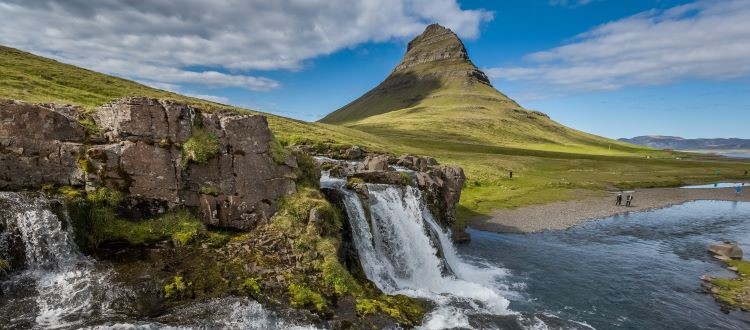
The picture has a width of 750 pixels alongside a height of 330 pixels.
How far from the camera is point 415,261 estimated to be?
3544 centimetres

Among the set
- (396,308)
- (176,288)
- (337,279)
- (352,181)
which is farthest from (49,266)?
(352,181)

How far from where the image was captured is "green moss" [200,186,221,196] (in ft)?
86.3

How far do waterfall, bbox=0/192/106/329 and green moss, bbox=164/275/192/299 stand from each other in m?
2.83

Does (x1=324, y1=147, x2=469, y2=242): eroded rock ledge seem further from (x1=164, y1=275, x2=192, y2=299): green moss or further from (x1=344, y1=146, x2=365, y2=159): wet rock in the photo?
(x1=164, y1=275, x2=192, y2=299): green moss

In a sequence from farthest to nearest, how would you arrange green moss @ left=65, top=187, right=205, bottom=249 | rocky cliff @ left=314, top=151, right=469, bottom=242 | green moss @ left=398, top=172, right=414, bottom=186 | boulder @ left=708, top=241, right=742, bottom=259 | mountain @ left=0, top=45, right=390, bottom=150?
mountain @ left=0, top=45, right=390, bottom=150 → boulder @ left=708, top=241, right=742, bottom=259 → green moss @ left=398, top=172, right=414, bottom=186 → rocky cliff @ left=314, top=151, right=469, bottom=242 → green moss @ left=65, top=187, right=205, bottom=249

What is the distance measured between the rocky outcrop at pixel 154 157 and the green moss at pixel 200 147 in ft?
0.19

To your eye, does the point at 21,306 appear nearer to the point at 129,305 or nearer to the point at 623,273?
the point at 129,305

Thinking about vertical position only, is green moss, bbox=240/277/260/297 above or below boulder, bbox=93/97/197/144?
below

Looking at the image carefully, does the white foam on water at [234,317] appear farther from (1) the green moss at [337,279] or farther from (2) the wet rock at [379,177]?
(2) the wet rock at [379,177]

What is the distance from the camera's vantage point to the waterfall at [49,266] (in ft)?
61.2

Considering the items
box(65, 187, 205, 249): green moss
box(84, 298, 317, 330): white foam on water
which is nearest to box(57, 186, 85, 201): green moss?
box(65, 187, 205, 249): green moss

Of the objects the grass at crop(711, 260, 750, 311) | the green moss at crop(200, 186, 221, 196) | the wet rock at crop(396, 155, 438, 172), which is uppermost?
the wet rock at crop(396, 155, 438, 172)

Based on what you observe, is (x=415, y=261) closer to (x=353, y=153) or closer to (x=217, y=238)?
(x=217, y=238)

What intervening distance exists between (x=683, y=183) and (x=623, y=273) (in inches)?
3781
